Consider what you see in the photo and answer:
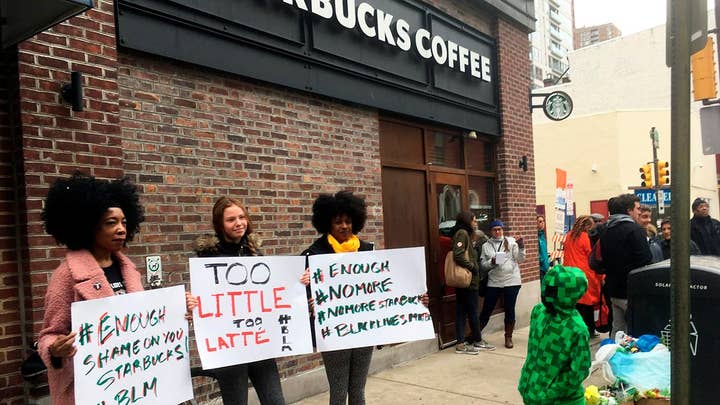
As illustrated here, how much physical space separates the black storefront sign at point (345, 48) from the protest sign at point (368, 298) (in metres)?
2.08

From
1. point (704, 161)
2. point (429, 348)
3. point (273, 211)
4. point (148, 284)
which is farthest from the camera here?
point (704, 161)

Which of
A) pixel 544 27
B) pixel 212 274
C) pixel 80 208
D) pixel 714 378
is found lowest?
pixel 714 378

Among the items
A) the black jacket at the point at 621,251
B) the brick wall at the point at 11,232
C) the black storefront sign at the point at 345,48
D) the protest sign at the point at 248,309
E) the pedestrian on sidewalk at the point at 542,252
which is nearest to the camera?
the protest sign at the point at 248,309

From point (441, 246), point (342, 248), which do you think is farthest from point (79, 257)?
point (441, 246)

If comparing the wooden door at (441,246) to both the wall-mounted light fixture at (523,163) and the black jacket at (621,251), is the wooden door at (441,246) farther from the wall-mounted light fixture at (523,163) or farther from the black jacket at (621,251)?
the black jacket at (621,251)

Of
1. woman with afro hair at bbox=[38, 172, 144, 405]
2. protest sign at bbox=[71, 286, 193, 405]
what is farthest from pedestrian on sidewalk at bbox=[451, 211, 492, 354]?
woman with afro hair at bbox=[38, 172, 144, 405]

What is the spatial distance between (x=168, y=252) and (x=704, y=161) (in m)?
27.6

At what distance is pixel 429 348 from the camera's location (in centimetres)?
650

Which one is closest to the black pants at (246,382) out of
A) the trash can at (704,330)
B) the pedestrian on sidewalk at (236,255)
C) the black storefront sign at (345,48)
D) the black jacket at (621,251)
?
the pedestrian on sidewalk at (236,255)

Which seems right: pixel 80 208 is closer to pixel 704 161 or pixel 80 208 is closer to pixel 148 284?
pixel 148 284

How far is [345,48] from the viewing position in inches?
221

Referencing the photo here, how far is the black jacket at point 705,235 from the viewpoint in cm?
771

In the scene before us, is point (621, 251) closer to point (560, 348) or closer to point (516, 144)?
point (560, 348)

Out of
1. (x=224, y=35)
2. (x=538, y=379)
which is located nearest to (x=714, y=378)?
(x=538, y=379)
